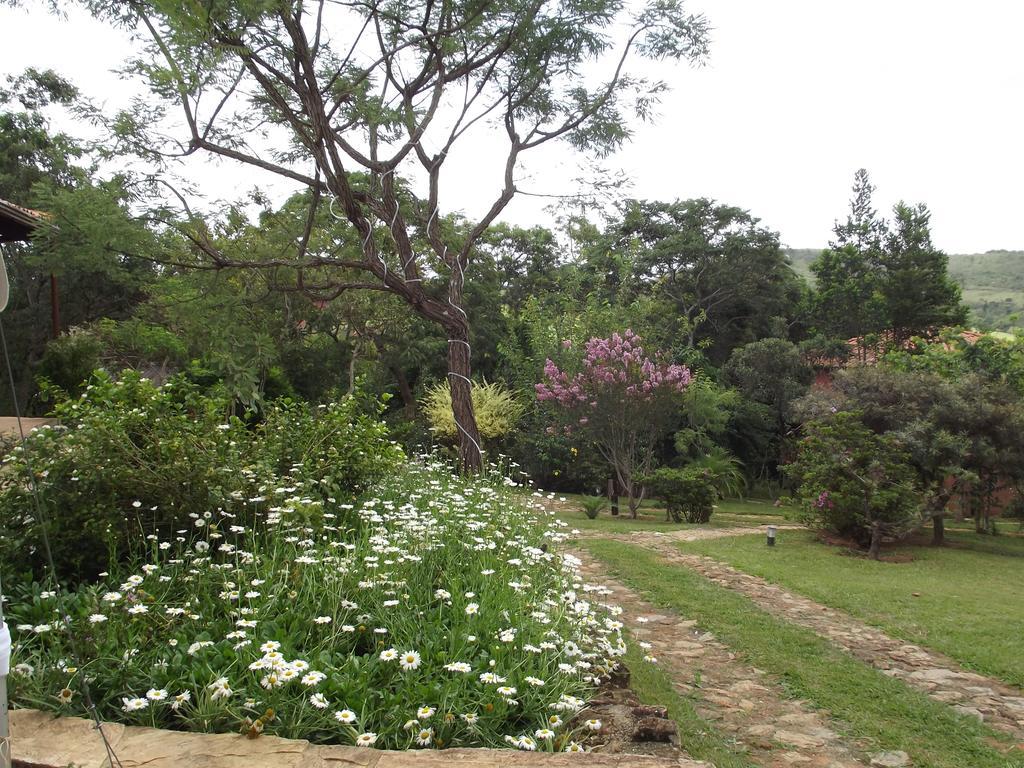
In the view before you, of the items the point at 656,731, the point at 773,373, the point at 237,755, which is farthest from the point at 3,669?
the point at 773,373

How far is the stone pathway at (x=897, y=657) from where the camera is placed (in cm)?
402

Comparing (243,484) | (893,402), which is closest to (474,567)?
(243,484)

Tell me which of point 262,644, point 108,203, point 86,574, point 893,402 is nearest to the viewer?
point 262,644

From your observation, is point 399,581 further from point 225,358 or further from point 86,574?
point 225,358

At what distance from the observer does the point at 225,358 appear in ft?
25.0

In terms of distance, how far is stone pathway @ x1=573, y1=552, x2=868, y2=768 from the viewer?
129 inches

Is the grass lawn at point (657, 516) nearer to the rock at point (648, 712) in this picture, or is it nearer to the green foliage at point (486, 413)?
the green foliage at point (486, 413)

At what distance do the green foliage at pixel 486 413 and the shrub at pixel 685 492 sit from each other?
441 cm

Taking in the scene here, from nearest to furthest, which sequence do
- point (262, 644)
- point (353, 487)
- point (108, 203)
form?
point (262, 644)
point (353, 487)
point (108, 203)

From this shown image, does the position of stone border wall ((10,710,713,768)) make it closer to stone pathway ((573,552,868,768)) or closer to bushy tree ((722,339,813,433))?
stone pathway ((573,552,868,768))

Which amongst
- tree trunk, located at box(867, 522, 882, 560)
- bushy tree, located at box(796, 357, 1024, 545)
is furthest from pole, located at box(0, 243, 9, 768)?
bushy tree, located at box(796, 357, 1024, 545)

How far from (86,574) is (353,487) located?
72.0 inches

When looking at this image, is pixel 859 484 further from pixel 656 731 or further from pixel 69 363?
pixel 69 363

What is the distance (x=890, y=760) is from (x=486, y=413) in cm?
1395
